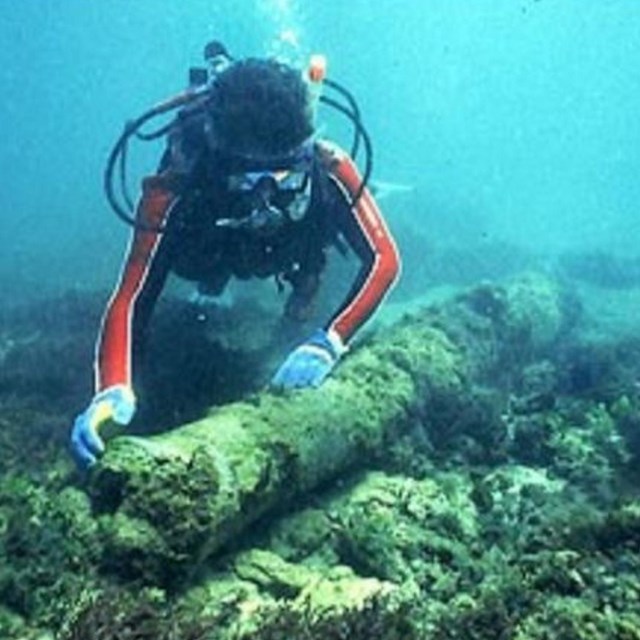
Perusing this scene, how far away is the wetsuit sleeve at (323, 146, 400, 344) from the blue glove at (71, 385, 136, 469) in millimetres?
2268

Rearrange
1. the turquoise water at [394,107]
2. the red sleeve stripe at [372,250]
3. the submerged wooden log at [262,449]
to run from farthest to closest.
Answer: the turquoise water at [394,107] → the red sleeve stripe at [372,250] → the submerged wooden log at [262,449]

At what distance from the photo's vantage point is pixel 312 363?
7238 millimetres

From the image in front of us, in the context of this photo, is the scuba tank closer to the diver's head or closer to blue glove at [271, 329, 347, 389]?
the diver's head

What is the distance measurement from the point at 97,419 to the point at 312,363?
1.98 m

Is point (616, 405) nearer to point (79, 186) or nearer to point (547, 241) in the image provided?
point (547, 241)

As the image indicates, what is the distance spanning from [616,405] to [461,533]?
102 inches

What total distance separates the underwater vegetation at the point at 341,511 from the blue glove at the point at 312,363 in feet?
0.63

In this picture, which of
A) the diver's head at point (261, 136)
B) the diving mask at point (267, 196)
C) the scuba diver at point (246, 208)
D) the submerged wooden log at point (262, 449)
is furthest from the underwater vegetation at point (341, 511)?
the diver's head at point (261, 136)

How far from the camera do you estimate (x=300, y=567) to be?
5.31 m

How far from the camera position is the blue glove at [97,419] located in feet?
18.0

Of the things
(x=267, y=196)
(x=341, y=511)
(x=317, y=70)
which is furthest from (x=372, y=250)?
(x=341, y=511)

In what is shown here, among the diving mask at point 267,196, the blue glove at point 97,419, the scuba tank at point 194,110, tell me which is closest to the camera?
the blue glove at point 97,419

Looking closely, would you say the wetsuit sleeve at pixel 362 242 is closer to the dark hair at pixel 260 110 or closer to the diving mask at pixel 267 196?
the diving mask at pixel 267 196

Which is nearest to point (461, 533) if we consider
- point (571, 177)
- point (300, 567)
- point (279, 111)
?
point (300, 567)
